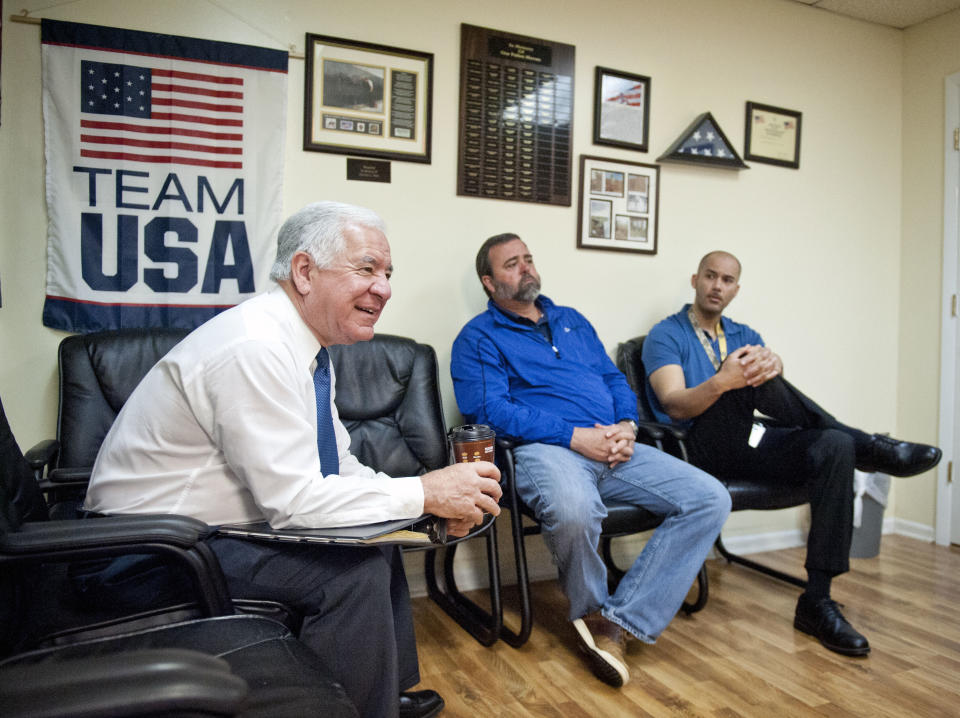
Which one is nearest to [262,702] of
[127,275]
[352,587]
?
[352,587]

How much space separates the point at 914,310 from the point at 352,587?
349 centimetres

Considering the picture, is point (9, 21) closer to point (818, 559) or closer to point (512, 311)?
point (512, 311)

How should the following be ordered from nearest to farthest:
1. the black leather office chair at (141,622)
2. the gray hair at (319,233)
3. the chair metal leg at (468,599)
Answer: the black leather office chair at (141,622)
the gray hair at (319,233)
the chair metal leg at (468,599)

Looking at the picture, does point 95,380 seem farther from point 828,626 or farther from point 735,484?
point 828,626

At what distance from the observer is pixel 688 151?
3.04m

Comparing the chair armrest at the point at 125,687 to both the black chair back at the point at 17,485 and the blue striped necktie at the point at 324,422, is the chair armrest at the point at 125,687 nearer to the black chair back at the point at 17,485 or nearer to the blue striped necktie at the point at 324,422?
the black chair back at the point at 17,485

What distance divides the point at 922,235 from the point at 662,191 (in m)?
1.55

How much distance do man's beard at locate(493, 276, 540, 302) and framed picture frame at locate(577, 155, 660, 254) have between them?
Result: 1.68 ft

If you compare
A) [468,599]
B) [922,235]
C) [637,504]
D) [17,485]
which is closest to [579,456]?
[637,504]

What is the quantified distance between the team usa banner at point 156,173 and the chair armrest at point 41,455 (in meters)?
0.48

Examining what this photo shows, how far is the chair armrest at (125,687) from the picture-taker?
599mm

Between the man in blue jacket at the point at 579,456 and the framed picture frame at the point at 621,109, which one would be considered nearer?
the man in blue jacket at the point at 579,456

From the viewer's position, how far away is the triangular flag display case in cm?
302

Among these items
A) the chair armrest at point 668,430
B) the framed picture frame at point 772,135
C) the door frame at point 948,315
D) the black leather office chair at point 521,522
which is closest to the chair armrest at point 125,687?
the black leather office chair at point 521,522
